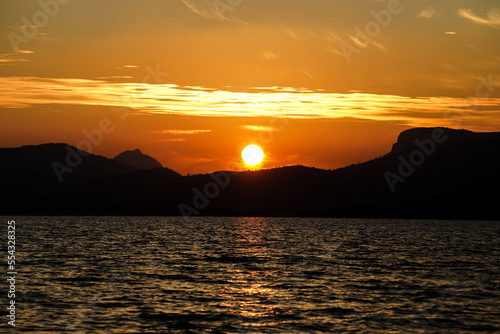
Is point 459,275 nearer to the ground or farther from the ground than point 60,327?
farther from the ground

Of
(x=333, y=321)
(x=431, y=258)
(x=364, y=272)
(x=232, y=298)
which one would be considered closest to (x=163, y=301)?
(x=232, y=298)

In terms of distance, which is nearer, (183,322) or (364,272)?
(183,322)

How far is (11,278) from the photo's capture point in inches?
2003

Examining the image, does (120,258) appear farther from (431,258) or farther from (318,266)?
(431,258)

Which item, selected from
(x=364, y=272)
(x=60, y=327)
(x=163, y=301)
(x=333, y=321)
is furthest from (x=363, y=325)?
(x=364, y=272)

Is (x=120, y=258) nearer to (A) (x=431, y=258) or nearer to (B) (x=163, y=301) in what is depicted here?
(B) (x=163, y=301)

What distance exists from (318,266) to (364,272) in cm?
715

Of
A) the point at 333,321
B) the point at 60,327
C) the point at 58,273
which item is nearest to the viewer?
the point at 60,327

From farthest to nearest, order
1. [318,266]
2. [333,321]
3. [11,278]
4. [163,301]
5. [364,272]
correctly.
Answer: [318,266] → [364,272] → [11,278] → [163,301] → [333,321]

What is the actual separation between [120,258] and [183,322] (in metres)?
40.3

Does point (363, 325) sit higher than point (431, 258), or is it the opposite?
point (431, 258)

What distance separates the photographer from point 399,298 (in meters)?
43.2

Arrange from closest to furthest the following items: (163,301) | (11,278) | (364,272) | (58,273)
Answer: (163,301)
(11,278)
(58,273)
(364,272)

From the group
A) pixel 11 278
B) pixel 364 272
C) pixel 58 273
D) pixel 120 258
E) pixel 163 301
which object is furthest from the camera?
pixel 120 258
